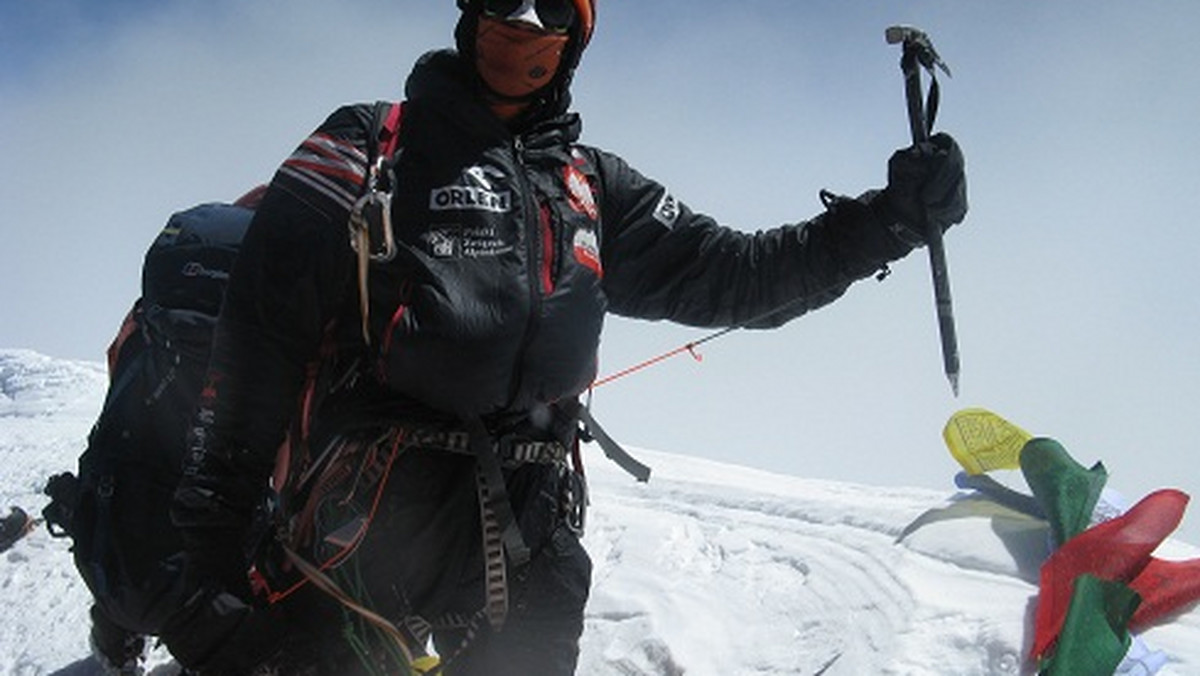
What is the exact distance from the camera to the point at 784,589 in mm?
4691

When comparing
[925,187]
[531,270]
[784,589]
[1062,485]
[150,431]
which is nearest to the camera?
[531,270]

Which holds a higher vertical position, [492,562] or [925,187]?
[925,187]

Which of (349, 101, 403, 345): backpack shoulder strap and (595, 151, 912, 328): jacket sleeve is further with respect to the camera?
(595, 151, 912, 328): jacket sleeve

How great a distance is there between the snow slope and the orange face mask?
2.36 m

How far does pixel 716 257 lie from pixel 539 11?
100 centimetres

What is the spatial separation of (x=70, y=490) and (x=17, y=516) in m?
2.31

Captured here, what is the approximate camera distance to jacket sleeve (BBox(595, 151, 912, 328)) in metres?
3.48

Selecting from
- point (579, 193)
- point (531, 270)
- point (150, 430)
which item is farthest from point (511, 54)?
point (150, 430)

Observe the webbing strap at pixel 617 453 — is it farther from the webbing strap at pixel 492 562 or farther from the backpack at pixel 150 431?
the backpack at pixel 150 431

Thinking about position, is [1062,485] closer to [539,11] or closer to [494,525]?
[494,525]

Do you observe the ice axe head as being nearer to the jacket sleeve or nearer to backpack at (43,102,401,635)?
the jacket sleeve

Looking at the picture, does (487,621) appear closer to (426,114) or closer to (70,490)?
(426,114)

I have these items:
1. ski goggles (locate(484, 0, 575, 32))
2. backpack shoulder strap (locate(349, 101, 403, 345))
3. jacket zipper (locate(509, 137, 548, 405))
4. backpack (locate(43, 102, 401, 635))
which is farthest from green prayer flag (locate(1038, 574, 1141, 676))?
backpack (locate(43, 102, 401, 635))

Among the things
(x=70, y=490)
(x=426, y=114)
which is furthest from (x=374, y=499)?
(x=70, y=490)
